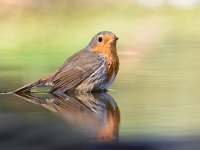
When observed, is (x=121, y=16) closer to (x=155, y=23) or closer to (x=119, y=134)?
(x=155, y=23)

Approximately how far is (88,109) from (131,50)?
14.0 feet

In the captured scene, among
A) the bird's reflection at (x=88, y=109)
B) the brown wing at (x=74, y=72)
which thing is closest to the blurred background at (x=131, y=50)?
the bird's reflection at (x=88, y=109)

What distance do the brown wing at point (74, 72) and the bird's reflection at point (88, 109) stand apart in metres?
0.15

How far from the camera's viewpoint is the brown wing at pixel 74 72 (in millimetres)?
5875

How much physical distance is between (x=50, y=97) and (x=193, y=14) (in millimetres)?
9390

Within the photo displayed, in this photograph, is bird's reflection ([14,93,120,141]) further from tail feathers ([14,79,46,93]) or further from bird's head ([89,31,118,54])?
bird's head ([89,31,118,54])

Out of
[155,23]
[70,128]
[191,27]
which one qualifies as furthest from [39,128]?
[155,23]

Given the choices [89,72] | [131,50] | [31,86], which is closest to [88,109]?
[89,72]

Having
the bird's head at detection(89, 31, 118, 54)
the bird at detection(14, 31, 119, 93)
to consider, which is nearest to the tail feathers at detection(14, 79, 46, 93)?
the bird at detection(14, 31, 119, 93)

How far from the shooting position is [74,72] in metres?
5.92

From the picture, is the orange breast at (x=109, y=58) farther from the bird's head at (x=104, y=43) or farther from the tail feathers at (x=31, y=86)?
the tail feathers at (x=31, y=86)

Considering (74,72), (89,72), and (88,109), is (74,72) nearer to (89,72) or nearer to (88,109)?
(89,72)

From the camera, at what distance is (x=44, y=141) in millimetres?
3688

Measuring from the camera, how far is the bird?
585 cm
